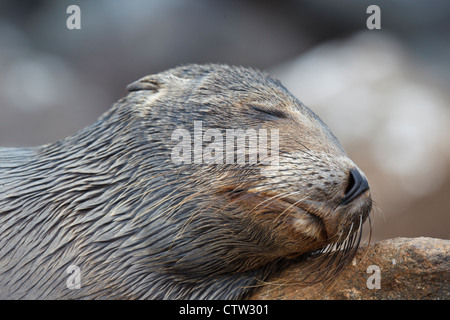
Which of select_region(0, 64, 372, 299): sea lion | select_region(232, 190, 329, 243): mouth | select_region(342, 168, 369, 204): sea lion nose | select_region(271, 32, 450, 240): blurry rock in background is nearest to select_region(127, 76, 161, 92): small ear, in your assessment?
select_region(0, 64, 372, 299): sea lion

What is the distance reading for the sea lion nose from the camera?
242 centimetres

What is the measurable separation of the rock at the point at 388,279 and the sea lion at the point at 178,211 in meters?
0.10

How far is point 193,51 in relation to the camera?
804 centimetres

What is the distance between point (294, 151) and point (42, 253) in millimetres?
1329

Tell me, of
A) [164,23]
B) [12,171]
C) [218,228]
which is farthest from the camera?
[164,23]

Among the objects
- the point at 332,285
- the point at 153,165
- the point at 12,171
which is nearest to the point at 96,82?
the point at 12,171

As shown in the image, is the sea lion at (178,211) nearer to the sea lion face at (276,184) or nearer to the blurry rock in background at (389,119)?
the sea lion face at (276,184)

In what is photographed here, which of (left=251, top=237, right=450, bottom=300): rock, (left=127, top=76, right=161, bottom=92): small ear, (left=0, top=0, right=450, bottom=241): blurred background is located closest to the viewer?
(left=251, top=237, right=450, bottom=300): rock

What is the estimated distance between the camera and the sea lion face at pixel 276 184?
2.42 meters

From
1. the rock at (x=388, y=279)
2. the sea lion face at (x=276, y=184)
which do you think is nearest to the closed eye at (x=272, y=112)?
the sea lion face at (x=276, y=184)

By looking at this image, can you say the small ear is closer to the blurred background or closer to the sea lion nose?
the sea lion nose

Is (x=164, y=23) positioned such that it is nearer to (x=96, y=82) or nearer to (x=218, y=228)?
(x=96, y=82)

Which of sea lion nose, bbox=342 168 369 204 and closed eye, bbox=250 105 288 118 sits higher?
closed eye, bbox=250 105 288 118

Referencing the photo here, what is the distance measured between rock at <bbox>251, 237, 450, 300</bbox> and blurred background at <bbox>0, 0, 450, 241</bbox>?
345cm
